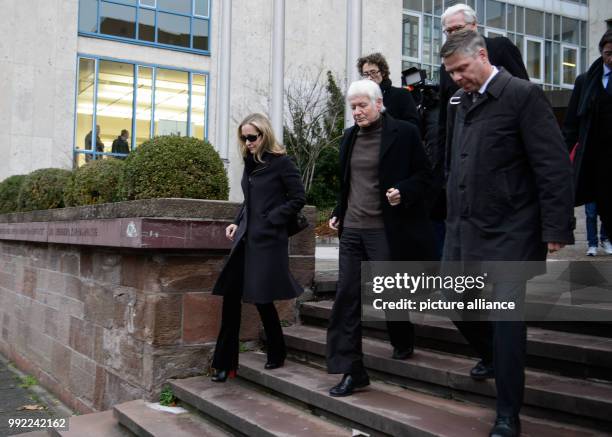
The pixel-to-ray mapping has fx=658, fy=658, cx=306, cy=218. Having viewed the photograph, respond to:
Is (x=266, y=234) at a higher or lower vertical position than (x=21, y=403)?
higher

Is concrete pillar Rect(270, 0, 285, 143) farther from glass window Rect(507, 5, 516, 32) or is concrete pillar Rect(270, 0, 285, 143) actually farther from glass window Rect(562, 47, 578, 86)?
glass window Rect(562, 47, 578, 86)

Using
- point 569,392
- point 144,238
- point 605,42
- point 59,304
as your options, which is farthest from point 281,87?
point 569,392

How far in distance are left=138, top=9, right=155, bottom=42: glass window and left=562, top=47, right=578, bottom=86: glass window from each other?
69.1ft

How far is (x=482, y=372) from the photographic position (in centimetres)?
354

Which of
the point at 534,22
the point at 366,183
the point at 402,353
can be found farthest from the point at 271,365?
the point at 534,22

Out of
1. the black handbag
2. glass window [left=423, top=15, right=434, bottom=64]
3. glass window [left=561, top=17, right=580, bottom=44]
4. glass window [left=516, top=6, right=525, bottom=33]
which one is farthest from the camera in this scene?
glass window [left=561, top=17, right=580, bottom=44]

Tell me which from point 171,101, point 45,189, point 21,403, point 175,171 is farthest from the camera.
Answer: point 171,101

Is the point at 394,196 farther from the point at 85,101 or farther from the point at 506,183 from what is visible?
the point at 85,101

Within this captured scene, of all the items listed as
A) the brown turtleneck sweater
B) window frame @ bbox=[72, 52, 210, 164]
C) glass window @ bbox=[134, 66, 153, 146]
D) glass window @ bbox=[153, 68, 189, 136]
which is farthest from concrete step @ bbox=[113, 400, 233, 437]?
glass window @ bbox=[153, 68, 189, 136]

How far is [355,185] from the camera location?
4121mm

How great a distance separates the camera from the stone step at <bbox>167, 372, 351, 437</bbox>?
3.80 meters

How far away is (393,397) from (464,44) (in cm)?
201

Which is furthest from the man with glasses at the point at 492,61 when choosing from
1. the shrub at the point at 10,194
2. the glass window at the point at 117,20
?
the glass window at the point at 117,20

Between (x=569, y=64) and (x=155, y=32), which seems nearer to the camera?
(x=155, y=32)
